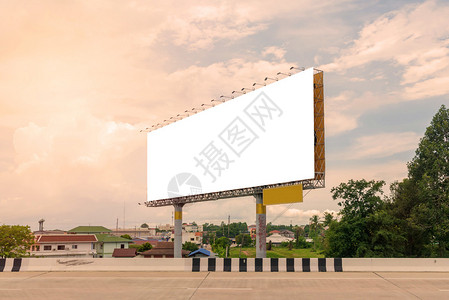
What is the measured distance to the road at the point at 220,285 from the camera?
46.7 feet

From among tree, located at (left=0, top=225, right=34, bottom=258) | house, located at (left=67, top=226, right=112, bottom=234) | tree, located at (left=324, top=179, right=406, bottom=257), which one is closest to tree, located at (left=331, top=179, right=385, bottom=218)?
tree, located at (left=324, top=179, right=406, bottom=257)

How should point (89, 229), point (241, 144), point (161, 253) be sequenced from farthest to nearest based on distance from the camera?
1. point (89, 229)
2. point (161, 253)
3. point (241, 144)

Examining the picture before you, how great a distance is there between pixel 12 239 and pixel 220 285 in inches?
1922

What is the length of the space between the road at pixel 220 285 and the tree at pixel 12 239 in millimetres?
39900

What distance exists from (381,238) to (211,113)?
17158 millimetres

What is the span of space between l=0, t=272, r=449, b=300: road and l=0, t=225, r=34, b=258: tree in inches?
1571

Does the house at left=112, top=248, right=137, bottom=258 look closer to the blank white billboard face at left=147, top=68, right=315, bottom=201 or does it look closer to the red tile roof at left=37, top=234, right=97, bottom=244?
the red tile roof at left=37, top=234, right=97, bottom=244

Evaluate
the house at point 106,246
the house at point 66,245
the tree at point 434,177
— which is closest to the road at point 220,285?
the tree at point 434,177

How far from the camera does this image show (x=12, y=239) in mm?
56562

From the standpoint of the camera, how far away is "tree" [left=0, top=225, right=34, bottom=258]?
5597cm

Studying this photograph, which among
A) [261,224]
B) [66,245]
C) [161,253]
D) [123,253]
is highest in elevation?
[261,224]

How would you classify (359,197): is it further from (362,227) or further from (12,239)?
(12,239)

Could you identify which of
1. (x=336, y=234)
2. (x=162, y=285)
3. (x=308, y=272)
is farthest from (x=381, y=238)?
(x=162, y=285)

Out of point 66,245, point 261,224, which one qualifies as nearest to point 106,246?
point 66,245
